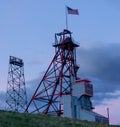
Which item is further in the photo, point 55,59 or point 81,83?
point 55,59

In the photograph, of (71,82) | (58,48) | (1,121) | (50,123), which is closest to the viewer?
(1,121)

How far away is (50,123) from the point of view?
35344mm

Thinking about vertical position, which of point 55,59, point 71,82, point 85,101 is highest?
point 55,59

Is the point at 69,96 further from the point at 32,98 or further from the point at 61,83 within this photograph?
the point at 32,98

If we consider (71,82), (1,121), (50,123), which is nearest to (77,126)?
(50,123)

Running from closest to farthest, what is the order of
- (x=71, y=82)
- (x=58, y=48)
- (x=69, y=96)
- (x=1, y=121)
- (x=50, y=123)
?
1. (x=1, y=121)
2. (x=50, y=123)
3. (x=69, y=96)
4. (x=71, y=82)
5. (x=58, y=48)

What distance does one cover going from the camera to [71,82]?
7862 cm

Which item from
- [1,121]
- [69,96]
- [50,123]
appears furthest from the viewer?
[69,96]

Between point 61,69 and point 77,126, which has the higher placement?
point 61,69

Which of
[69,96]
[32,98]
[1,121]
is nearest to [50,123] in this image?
[1,121]

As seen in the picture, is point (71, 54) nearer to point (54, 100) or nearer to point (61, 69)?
point (61, 69)

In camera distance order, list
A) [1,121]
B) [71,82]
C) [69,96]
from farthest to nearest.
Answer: [71,82] → [69,96] → [1,121]

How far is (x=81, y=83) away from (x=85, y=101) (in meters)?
3.67

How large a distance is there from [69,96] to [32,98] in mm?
16445
